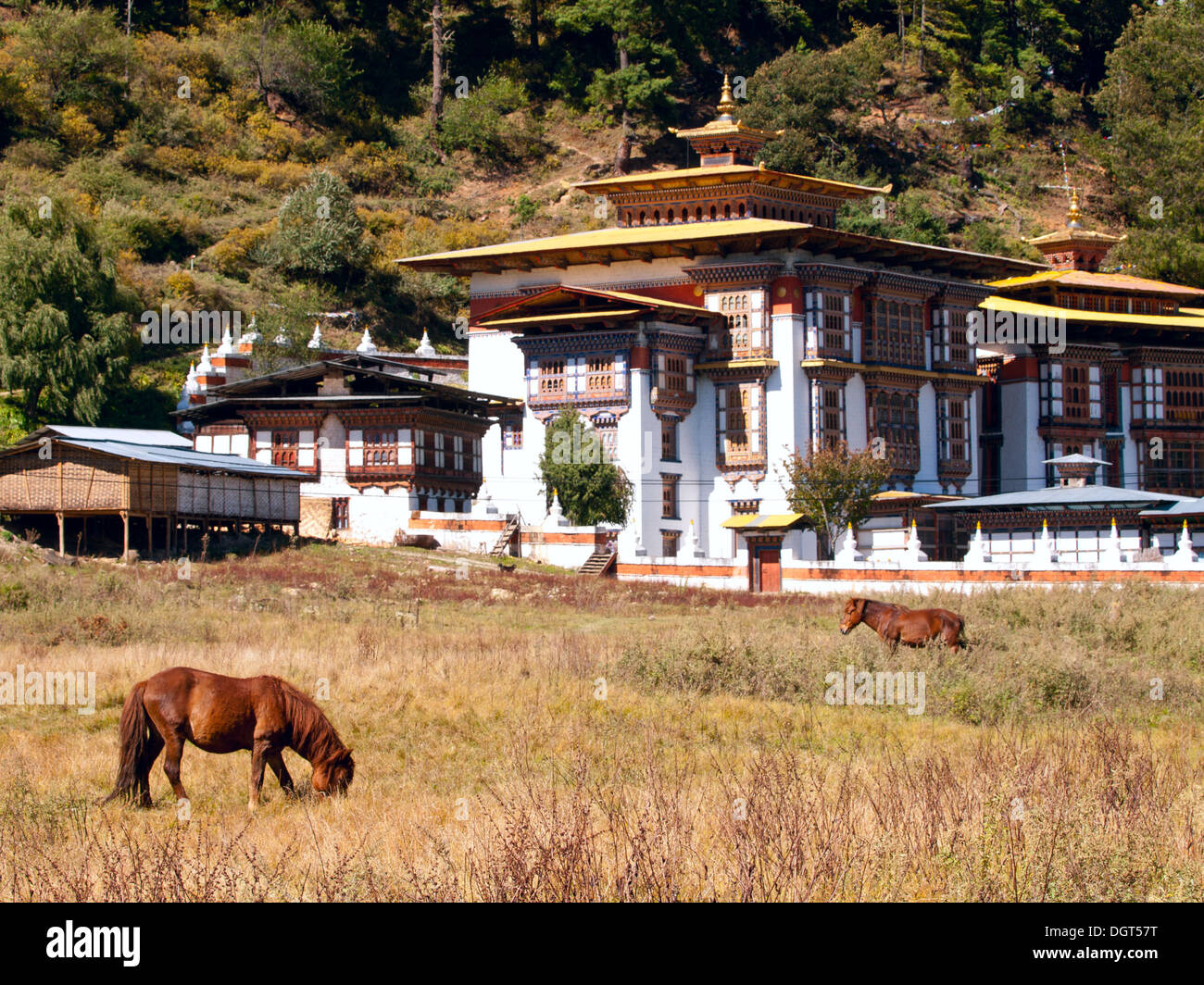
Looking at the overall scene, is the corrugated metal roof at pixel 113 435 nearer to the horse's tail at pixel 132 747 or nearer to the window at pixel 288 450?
the window at pixel 288 450

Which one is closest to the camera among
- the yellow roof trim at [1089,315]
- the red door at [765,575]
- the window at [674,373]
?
the red door at [765,575]

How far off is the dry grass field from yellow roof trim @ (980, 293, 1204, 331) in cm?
3637

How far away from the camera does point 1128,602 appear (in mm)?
48031

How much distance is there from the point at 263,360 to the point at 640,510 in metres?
25.7

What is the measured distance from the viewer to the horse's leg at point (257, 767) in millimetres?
19516

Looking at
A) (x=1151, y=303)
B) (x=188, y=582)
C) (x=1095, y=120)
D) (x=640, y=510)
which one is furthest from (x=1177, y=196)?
(x=188, y=582)

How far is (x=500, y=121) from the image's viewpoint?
133 meters

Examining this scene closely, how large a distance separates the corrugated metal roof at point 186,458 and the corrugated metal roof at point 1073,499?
26.9 m

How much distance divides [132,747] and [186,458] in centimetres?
4002

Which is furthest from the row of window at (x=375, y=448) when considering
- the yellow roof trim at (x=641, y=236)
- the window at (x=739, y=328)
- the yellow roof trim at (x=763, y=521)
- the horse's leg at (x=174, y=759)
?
the horse's leg at (x=174, y=759)

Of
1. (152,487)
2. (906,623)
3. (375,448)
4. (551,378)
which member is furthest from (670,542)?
(906,623)

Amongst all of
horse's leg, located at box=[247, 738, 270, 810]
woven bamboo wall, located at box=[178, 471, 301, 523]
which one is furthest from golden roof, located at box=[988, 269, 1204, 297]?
horse's leg, located at box=[247, 738, 270, 810]

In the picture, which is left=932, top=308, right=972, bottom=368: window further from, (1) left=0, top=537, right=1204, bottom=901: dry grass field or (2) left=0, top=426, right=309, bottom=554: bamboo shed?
(2) left=0, top=426, right=309, bottom=554: bamboo shed

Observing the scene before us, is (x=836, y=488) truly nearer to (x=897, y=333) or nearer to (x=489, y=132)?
(x=897, y=333)
